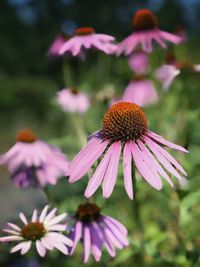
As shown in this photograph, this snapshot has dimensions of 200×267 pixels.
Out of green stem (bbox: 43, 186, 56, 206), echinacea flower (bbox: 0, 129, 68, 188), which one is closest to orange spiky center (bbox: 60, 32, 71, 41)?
echinacea flower (bbox: 0, 129, 68, 188)

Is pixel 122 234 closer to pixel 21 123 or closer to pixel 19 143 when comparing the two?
pixel 19 143

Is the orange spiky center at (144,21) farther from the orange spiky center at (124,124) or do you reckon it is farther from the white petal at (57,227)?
the white petal at (57,227)

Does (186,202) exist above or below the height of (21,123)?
below

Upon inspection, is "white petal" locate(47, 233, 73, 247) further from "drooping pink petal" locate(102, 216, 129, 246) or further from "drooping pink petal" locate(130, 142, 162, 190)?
"drooping pink petal" locate(130, 142, 162, 190)

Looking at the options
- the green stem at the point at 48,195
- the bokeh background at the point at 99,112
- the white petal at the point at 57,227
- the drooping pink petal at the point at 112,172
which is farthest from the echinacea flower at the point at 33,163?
the drooping pink petal at the point at 112,172

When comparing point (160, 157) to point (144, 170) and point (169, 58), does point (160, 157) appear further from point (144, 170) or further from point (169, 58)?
point (169, 58)

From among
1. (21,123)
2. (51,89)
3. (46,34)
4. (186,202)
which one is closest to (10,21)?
(46,34)

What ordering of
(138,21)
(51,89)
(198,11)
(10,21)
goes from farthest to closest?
(198,11)
(10,21)
(51,89)
(138,21)
